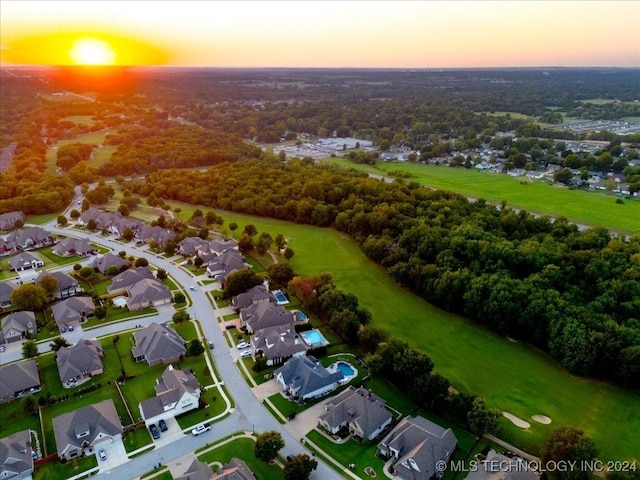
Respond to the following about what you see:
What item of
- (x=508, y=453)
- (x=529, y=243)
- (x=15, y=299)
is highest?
(x=529, y=243)

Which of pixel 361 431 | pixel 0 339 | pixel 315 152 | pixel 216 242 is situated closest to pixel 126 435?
pixel 361 431

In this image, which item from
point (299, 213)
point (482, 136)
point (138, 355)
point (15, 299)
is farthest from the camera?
point (482, 136)

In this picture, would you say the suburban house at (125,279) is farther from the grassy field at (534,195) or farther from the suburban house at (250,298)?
the grassy field at (534,195)

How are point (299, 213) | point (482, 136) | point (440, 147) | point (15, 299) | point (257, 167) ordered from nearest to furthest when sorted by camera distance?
1. point (15, 299)
2. point (299, 213)
3. point (257, 167)
4. point (440, 147)
5. point (482, 136)

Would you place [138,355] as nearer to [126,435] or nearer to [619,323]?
[126,435]

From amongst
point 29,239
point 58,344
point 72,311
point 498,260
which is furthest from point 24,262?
point 498,260

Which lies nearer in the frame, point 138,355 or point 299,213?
point 138,355

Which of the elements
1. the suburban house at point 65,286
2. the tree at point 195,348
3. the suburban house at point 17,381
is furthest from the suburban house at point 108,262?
the tree at point 195,348

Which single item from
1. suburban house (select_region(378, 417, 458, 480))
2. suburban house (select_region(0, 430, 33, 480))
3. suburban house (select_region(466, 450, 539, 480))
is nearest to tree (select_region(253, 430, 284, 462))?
suburban house (select_region(378, 417, 458, 480))
